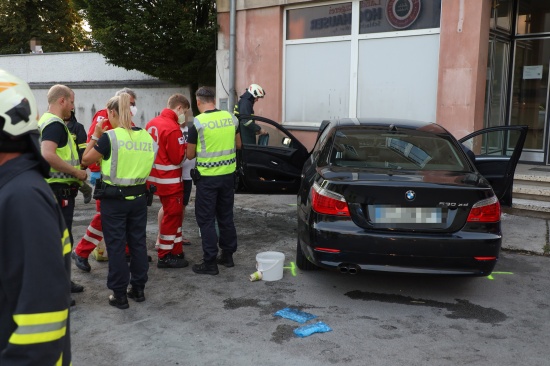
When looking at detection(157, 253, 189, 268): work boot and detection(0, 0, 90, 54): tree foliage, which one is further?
detection(0, 0, 90, 54): tree foliage

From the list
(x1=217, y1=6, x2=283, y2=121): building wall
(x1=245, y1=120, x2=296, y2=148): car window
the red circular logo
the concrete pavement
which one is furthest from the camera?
(x1=217, y1=6, x2=283, y2=121): building wall

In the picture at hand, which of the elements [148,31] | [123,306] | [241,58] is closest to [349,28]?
[241,58]

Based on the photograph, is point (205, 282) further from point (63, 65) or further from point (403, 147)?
point (63, 65)

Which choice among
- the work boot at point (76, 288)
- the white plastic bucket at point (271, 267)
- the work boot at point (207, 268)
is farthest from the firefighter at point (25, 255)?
the work boot at point (207, 268)

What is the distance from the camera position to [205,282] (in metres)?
5.28

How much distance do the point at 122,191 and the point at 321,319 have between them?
1867 mm

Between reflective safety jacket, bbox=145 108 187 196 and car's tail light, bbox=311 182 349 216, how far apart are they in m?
1.66

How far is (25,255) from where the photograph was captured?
1.55m

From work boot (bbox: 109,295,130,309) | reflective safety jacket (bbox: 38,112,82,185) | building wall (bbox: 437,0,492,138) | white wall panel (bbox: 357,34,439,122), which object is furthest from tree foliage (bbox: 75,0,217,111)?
work boot (bbox: 109,295,130,309)

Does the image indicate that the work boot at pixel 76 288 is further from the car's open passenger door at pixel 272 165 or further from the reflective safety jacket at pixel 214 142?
the car's open passenger door at pixel 272 165

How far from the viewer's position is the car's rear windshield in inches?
199

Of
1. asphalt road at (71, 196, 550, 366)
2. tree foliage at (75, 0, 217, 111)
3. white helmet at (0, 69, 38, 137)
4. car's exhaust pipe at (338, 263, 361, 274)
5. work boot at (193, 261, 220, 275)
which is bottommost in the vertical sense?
asphalt road at (71, 196, 550, 366)

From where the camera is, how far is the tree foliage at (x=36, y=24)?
29.1 metres

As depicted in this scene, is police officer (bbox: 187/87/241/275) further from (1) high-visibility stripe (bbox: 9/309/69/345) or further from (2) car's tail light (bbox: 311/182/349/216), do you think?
(1) high-visibility stripe (bbox: 9/309/69/345)
